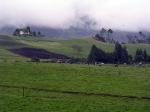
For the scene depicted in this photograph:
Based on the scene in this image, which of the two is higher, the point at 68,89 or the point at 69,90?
the point at 68,89

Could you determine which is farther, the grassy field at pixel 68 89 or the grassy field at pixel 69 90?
the grassy field at pixel 69 90

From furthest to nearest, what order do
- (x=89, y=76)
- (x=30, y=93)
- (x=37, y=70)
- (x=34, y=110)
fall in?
(x=37, y=70), (x=89, y=76), (x=30, y=93), (x=34, y=110)

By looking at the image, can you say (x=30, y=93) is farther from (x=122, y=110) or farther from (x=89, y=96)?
(x=122, y=110)

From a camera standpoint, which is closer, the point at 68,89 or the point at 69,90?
the point at 69,90

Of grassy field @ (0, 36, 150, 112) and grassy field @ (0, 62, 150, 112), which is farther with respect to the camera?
grassy field @ (0, 36, 150, 112)

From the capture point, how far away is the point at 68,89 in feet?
340

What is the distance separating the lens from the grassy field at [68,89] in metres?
73.5

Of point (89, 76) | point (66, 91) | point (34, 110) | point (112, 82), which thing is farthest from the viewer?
point (89, 76)

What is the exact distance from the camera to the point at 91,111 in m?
70.6

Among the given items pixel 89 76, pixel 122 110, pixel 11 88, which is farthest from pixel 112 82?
pixel 122 110

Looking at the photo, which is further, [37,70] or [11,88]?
[37,70]

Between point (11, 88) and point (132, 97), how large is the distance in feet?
95.1

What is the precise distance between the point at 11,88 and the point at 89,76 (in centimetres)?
3797

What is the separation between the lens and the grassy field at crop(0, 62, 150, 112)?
73.5m
